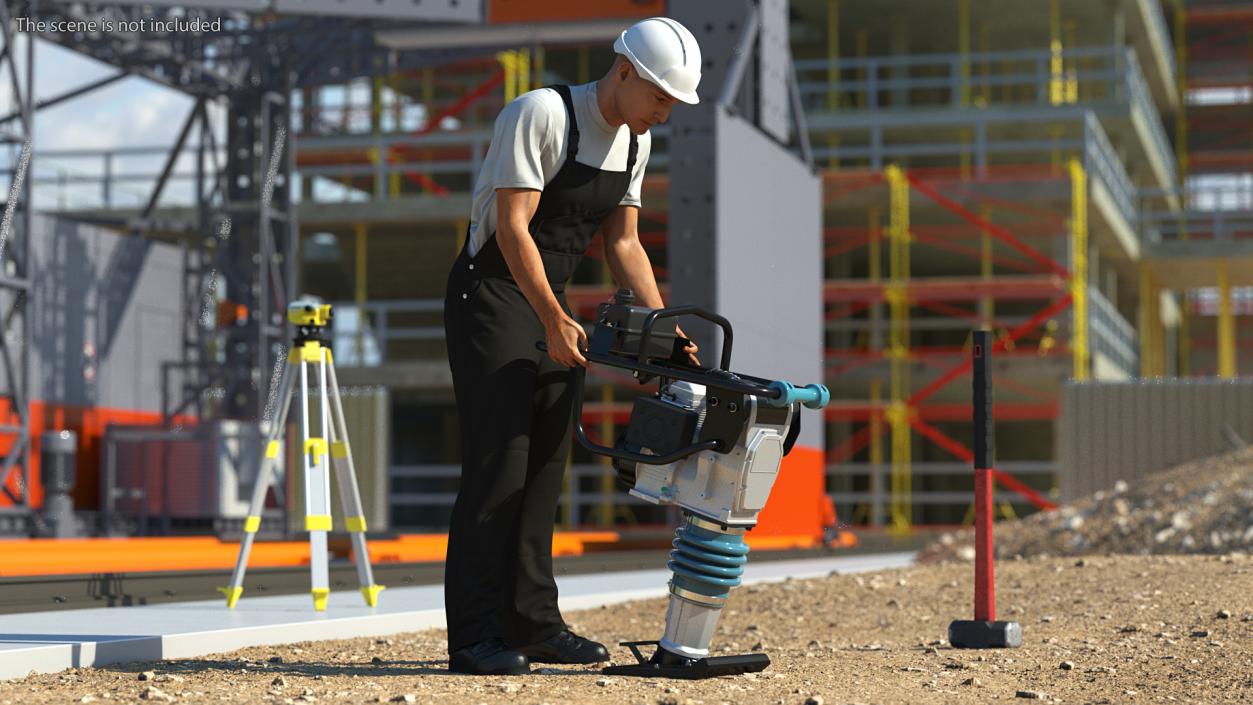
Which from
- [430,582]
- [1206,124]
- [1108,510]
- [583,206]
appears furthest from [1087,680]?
[1206,124]

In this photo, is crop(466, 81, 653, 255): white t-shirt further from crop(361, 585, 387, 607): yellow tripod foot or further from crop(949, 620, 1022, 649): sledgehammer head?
crop(361, 585, 387, 607): yellow tripod foot

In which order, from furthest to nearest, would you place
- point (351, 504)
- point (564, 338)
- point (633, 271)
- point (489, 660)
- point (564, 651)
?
point (351, 504)
point (633, 271)
point (564, 651)
point (489, 660)
point (564, 338)

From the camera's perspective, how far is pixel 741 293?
14.1 metres

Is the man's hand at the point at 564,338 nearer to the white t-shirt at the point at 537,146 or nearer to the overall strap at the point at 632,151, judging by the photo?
the white t-shirt at the point at 537,146

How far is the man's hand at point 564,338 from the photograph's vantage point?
4.66 meters

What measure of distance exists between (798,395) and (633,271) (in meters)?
0.87

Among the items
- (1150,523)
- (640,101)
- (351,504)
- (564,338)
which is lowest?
(1150,523)

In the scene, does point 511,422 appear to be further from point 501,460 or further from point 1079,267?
point 1079,267

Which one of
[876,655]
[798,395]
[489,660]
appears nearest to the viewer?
[798,395]

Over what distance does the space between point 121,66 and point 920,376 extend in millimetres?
12304

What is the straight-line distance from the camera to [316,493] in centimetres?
741

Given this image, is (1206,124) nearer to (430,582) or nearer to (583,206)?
(430,582)

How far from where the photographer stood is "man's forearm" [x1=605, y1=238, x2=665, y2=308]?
5.20 meters

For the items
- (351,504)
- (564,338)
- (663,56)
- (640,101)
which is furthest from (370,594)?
(663,56)
